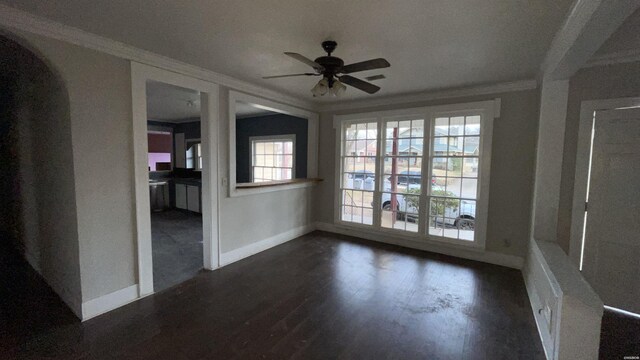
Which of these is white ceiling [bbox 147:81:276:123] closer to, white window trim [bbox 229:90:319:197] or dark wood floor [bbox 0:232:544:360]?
white window trim [bbox 229:90:319:197]

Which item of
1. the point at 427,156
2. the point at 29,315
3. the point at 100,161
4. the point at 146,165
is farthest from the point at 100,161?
Result: the point at 427,156

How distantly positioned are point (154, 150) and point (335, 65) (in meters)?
7.89

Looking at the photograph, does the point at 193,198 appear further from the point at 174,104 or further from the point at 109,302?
the point at 109,302

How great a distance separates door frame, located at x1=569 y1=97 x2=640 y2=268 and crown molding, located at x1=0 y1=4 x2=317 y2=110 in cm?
374

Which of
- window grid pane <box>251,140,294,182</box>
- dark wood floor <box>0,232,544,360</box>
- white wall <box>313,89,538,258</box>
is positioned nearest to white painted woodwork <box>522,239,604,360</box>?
dark wood floor <box>0,232,544,360</box>

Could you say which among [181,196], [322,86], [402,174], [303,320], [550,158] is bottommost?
[303,320]

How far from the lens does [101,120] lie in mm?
2307

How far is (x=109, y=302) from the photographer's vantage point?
243cm

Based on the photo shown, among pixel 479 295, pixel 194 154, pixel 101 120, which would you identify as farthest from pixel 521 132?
pixel 194 154

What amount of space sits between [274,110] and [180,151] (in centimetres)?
459

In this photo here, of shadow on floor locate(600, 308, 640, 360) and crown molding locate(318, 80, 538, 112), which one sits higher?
crown molding locate(318, 80, 538, 112)

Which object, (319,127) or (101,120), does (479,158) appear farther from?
(101,120)

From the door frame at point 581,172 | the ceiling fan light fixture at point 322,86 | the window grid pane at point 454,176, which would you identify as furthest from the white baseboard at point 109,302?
the door frame at point 581,172

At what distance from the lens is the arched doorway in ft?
7.43
